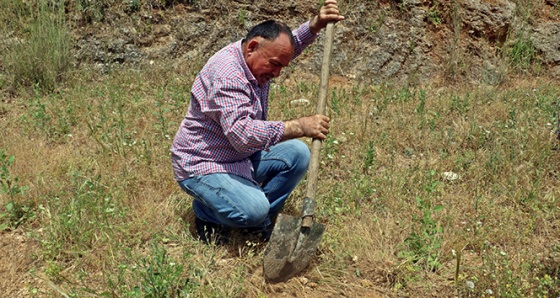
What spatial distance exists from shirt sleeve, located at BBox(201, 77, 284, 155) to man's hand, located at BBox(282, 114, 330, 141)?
0.04 metres

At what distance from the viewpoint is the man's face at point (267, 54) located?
2.46 m

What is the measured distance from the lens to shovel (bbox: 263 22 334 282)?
8.27ft

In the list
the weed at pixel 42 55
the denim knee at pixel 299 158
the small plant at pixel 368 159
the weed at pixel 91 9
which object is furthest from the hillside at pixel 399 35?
the denim knee at pixel 299 158

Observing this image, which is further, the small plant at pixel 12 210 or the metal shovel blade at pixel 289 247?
the small plant at pixel 12 210

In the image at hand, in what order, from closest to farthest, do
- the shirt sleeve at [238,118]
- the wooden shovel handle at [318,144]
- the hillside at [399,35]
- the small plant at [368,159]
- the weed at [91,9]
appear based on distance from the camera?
the shirt sleeve at [238,118], the wooden shovel handle at [318,144], the small plant at [368,159], the weed at [91,9], the hillside at [399,35]

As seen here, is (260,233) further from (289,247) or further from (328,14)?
(328,14)

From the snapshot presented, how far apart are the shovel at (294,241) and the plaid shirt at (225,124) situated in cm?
33

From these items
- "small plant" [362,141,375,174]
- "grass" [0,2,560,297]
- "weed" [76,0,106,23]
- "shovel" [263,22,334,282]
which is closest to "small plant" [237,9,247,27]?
"grass" [0,2,560,297]

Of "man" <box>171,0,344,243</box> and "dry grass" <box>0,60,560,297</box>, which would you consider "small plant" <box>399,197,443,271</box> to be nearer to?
"dry grass" <box>0,60,560,297</box>

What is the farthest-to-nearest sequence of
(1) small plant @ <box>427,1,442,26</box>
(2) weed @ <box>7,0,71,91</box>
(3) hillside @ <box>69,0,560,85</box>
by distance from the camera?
(1) small plant @ <box>427,1,442,26</box>, (3) hillside @ <box>69,0,560,85</box>, (2) weed @ <box>7,0,71,91</box>

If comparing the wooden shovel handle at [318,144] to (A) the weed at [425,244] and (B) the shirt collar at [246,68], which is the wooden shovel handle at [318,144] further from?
(A) the weed at [425,244]

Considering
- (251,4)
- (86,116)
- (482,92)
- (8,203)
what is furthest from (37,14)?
(482,92)

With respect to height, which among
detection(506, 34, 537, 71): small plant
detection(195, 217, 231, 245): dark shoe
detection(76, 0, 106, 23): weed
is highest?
detection(76, 0, 106, 23): weed

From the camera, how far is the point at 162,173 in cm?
335
